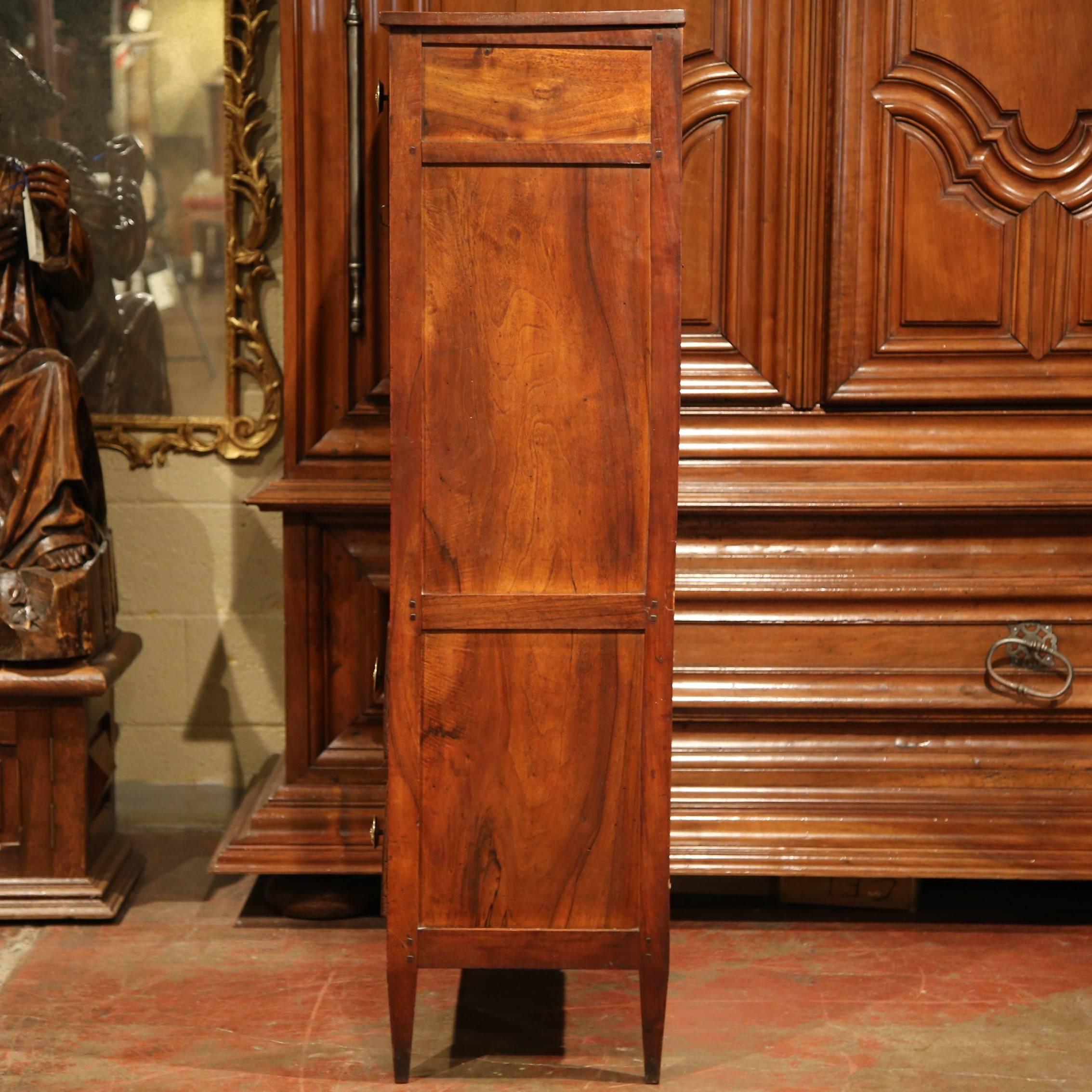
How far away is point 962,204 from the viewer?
2457 mm

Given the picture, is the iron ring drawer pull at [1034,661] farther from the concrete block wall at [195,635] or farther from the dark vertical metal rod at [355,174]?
the concrete block wall at [195,635]

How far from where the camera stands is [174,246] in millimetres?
2973

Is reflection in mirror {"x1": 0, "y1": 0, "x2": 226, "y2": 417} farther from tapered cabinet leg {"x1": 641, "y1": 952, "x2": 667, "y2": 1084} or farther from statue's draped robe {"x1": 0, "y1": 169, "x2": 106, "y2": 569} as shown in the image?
tapered cabinet leg {"x1": 641, "y1": 952, "x2": 667, "y2": 1084}

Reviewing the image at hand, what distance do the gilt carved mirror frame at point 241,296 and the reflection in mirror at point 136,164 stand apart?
27 millimetres

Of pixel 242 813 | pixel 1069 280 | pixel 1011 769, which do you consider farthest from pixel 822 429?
pixel 242 813

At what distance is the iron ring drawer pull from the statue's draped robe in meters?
1.77

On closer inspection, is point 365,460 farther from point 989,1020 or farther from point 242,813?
point 989,1020

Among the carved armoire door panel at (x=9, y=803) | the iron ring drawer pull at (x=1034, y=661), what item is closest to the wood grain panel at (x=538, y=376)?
the iron ring drawer pull at (x=1034, y=661)

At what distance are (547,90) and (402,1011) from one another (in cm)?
140

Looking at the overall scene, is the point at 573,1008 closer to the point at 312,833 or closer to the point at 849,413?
the point at 312,833

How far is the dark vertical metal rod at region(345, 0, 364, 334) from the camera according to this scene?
95.2 inches

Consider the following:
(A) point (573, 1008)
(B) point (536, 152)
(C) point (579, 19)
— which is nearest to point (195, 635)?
(A) point (573, 1008)

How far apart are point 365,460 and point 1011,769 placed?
138cm

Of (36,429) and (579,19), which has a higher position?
(579,19)
